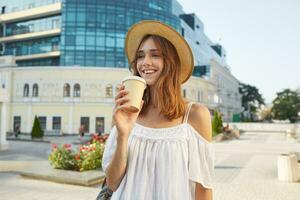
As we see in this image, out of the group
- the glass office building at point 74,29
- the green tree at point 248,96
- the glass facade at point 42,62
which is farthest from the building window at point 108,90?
the green tree at point 248,96

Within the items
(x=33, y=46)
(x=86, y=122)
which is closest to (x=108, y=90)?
(x=86, y=122)

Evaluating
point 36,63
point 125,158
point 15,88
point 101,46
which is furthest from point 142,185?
point 36,63

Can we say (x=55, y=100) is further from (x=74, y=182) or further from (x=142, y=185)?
(x=142, y=185)

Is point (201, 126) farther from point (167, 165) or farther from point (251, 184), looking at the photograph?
point (251, 184)

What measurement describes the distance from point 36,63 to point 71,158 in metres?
43.6

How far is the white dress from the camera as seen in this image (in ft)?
5.63

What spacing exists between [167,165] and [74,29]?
45851 millimetres

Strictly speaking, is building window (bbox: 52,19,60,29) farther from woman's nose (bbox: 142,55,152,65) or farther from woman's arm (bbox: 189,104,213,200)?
woman's arm (bbox: 189,104,213,200)

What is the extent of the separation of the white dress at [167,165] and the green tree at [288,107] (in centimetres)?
7071

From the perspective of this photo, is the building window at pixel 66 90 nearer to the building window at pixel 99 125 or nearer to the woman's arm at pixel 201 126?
the building window at pixel 99 125

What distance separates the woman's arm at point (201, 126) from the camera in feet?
5.84

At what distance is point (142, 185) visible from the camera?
1.73m

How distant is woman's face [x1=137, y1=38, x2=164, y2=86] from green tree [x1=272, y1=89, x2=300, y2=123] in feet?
232

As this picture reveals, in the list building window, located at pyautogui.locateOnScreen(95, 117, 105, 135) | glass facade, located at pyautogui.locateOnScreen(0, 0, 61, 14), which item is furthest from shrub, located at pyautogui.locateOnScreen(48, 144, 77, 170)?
glass facade, located at pyautogui.locateOnScreen(0, 0, 61, 14)
